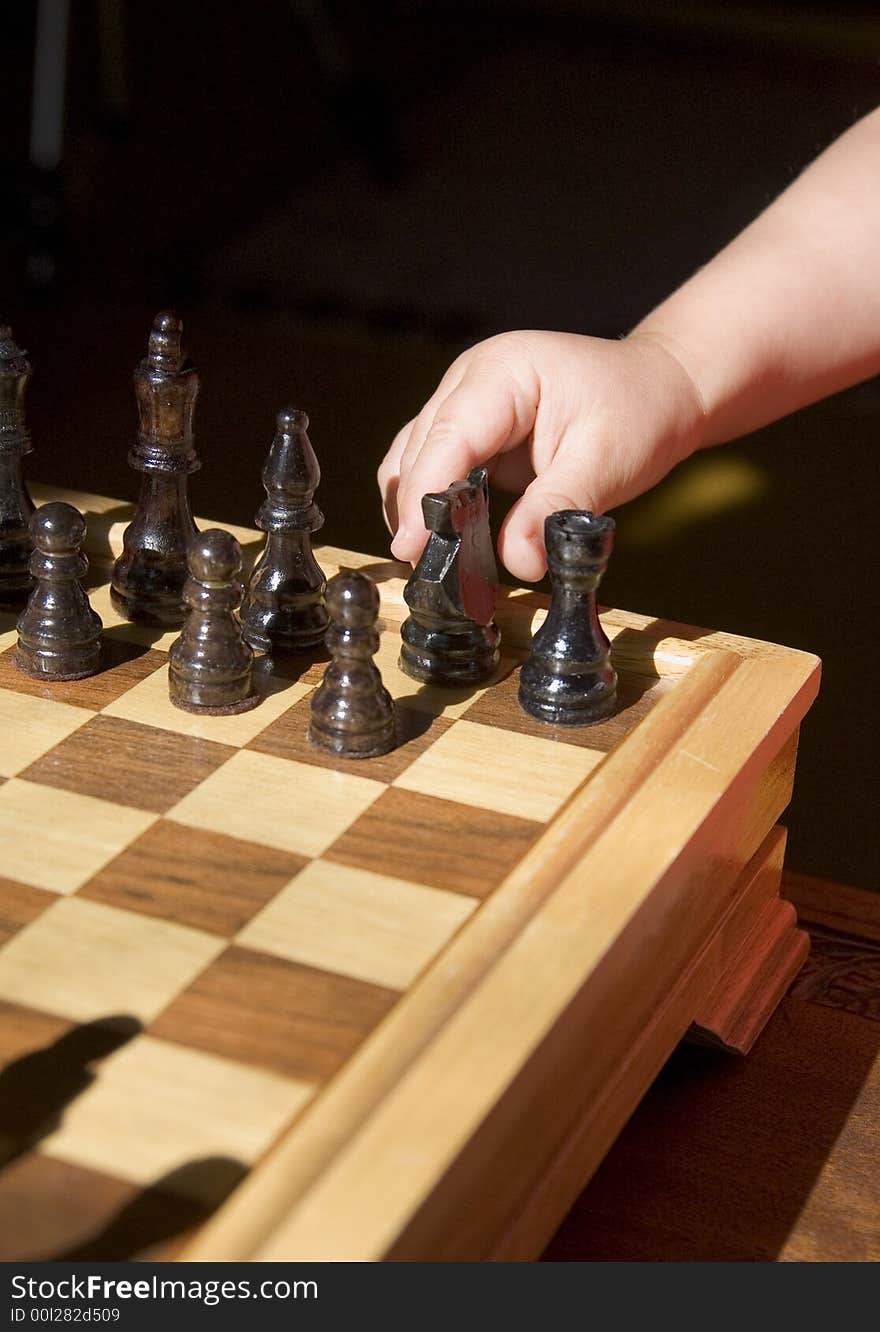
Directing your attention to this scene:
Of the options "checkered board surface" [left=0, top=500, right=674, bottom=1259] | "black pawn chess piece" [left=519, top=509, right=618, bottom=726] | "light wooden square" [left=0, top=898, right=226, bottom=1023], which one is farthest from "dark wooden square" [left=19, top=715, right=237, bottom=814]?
"black pawn chess piece" [left=519, top=509, right=618, bottom=726]

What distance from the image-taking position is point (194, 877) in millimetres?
942

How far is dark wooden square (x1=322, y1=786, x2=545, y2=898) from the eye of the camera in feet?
3.12

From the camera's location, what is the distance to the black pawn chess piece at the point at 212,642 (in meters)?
1.12

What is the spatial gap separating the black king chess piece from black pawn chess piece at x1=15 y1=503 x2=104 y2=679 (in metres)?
0.09

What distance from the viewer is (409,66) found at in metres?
2.59

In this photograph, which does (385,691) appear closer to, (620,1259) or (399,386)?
(620,1259)

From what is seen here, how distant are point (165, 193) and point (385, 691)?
2.02 meters

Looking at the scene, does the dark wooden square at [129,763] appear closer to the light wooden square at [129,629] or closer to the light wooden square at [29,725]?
the light wooden square at [29,725]

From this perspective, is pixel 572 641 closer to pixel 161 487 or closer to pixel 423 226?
pixel 161 487

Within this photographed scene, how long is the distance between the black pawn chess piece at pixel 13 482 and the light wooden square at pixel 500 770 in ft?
1.38

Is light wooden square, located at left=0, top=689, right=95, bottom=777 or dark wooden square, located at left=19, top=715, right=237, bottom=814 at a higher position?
dark wooden square, located at left=19, top=715, right=237, bottom=814

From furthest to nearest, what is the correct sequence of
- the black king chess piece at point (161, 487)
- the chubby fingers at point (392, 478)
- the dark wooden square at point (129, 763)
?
the chubby fingers at point (392, 478), the black king chess piece at point (161, 487), the dark wooden square at point (129, 763)

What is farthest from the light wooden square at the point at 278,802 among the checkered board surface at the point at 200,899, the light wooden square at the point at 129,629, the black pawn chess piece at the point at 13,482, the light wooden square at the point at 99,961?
the black pawn chess piece at the point at 13,482

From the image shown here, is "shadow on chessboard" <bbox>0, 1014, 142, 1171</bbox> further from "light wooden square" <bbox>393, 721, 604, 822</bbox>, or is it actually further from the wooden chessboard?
"light wooden square" <bbox>393, 721, 604, 822</bbox>
